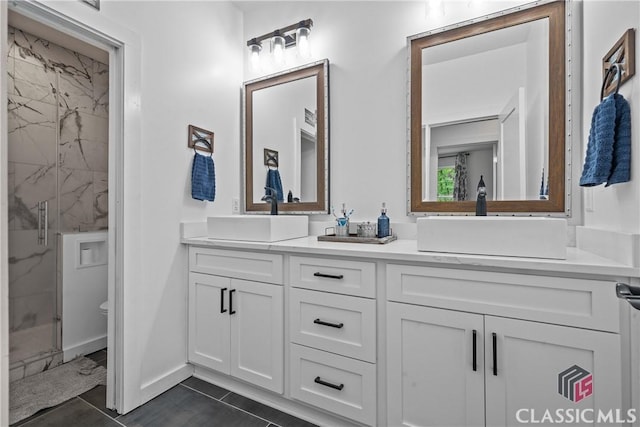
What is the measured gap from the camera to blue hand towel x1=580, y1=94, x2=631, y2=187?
1.06m

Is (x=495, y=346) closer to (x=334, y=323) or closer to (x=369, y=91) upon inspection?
(x=334, y=323)

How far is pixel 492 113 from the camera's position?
165cm

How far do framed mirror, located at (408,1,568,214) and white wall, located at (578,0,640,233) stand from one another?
10cm

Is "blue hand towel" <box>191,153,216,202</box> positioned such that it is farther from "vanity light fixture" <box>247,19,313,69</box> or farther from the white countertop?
"vanity light fixture" <box>247,19,313,69</box>

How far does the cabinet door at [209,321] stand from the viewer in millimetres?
1781

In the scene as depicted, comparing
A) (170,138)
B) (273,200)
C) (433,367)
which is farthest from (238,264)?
(433,367)

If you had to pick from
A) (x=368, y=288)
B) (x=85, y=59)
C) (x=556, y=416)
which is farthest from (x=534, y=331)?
(x=85, y=59)

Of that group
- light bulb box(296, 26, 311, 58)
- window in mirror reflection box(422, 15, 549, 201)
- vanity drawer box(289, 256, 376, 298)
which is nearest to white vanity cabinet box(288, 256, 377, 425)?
vanity drawer box(289, 256, 376, 298)

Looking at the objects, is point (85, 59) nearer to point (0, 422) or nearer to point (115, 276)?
point (115, 276)

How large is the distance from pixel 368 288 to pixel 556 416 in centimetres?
77

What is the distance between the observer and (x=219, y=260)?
5.96 ft

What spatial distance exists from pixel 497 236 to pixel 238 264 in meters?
1.28

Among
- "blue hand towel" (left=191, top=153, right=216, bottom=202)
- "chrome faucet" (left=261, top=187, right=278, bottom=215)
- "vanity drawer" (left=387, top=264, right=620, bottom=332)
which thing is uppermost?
"blue hand towel" (left=191, top=153, right=216, bottom=202)

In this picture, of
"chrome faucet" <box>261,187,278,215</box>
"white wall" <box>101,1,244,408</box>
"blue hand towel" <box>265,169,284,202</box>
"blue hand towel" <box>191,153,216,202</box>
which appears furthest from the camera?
"blue hand towel" <box>265,169,284,202</box>
